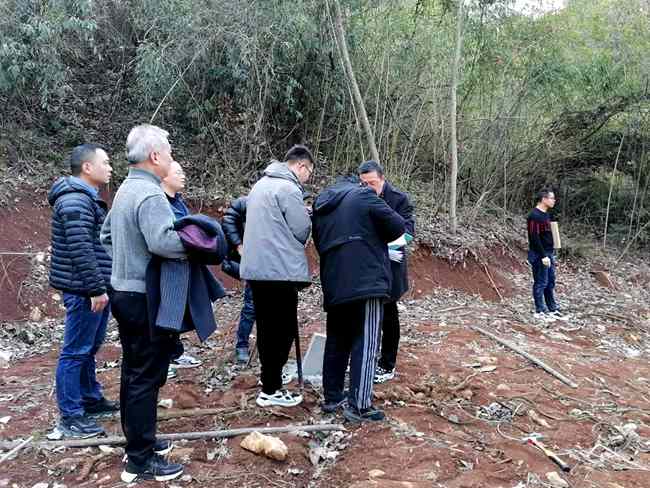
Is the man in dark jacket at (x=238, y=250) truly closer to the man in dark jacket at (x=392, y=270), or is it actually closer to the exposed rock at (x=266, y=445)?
the man in dark jacket at (x=392, y=270)

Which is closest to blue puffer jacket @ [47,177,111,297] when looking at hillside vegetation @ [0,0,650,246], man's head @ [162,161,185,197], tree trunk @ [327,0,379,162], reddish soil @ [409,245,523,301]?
man's head @ [162,161,185,197]

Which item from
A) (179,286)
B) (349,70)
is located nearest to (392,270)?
(179,286)

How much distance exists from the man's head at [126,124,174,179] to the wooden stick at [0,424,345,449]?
1.59 metres

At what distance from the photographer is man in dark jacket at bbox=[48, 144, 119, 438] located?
3.29 m

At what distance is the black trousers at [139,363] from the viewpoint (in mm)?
2713

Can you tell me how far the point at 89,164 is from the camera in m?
3.43

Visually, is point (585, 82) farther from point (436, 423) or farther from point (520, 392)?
point (436, 423)

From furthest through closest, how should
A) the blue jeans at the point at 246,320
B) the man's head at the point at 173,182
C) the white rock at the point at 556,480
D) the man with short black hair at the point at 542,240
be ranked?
the man with short black hair at the point at 542,240 < the blue jeans at the point at 246,320 < the man's head at the point at 173,182 < the white rock at the point at 556,480

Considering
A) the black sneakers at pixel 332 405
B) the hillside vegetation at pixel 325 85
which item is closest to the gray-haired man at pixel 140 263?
the black sneakers at pixel 332 405

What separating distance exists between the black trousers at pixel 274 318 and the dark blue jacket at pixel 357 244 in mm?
280

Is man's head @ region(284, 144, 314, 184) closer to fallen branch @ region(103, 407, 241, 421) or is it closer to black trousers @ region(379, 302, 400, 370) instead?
black trousers @ region(379, 302, 400, 370)

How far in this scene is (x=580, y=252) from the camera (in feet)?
38.3

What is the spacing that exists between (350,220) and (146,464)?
1763 millimetres

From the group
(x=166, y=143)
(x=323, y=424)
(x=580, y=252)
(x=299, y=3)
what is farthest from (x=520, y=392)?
(x=580, y=252)
